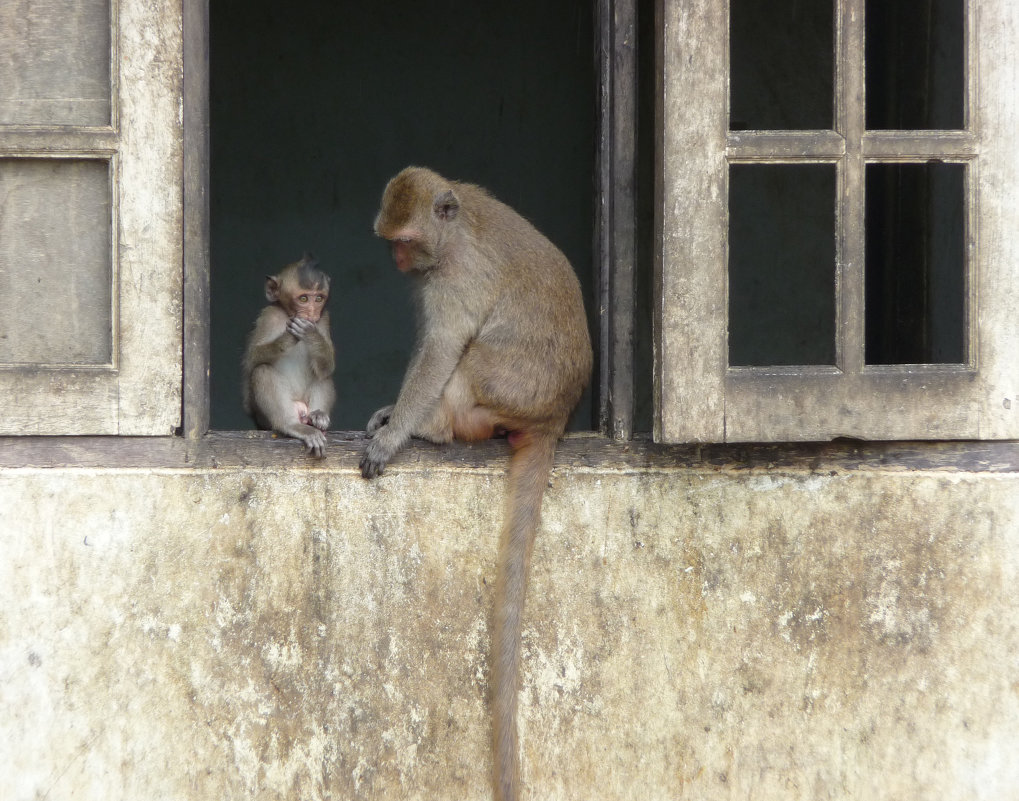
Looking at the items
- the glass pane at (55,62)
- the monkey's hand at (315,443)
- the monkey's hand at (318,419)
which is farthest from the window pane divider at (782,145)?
the glass pane at (55,62)

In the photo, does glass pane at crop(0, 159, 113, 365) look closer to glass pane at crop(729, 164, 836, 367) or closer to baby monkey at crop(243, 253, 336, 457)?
baby monkey at crop(243, 253, 336, 457)

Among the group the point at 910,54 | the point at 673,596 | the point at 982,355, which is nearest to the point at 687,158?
the point at 982,355

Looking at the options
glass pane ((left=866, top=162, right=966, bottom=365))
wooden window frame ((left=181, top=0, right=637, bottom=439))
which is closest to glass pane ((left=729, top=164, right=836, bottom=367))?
glass pane ((left=866, top=162, right=966, bottom=365))

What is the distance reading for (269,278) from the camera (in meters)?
3.96

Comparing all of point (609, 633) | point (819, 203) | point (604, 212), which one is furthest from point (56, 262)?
point (819, 203)

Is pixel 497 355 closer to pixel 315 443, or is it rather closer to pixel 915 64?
pixel 315 443

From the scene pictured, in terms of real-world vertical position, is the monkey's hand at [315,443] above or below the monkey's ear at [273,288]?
below

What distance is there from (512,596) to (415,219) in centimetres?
125

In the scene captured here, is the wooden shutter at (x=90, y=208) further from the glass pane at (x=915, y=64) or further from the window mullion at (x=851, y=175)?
the glass pane at (x=915, y=64)

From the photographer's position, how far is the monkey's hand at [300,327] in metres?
3.77

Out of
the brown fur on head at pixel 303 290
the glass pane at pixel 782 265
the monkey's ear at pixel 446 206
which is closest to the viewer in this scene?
the monkey's ear at pixel 446 206

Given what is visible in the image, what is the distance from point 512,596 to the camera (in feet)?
10.5

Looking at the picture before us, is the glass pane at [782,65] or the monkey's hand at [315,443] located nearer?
the monkey's hand at [315,443]

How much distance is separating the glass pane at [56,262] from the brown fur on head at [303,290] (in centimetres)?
76
